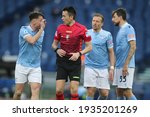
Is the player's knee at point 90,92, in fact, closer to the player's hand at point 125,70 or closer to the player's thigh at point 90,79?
the player's thigh at point 90,79

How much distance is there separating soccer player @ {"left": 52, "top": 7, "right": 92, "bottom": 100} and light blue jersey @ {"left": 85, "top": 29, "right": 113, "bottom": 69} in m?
0.44

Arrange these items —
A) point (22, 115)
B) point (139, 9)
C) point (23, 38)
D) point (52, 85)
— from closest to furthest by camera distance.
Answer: point (22, 115) < point (23, 38) < point (52, 85) < point (139, 9)

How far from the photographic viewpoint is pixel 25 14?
2442 cm

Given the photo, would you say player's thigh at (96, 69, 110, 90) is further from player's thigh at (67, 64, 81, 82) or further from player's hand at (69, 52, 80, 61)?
Result: player's hand at (69, 52, 80, 61)

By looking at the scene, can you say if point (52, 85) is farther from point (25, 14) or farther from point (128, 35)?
point (128, 35)

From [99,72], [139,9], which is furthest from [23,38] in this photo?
[139,9]

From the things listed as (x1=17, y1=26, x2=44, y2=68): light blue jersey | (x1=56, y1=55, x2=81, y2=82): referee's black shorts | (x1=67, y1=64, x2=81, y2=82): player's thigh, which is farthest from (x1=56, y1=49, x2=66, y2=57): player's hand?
(x1=17, y1=26, x2=44, y2=68): light blue jersey

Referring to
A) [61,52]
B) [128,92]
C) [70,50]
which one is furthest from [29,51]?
[128,92]

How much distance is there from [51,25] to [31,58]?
33.5ft

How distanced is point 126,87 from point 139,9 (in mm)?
10531

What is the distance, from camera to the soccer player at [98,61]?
13289 mm

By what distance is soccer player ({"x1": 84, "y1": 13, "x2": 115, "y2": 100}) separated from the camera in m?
13.3

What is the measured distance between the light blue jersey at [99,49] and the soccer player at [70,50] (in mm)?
441

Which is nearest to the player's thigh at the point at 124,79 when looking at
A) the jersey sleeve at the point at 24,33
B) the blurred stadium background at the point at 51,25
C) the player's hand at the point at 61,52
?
the player's hand at the point at 61,52
